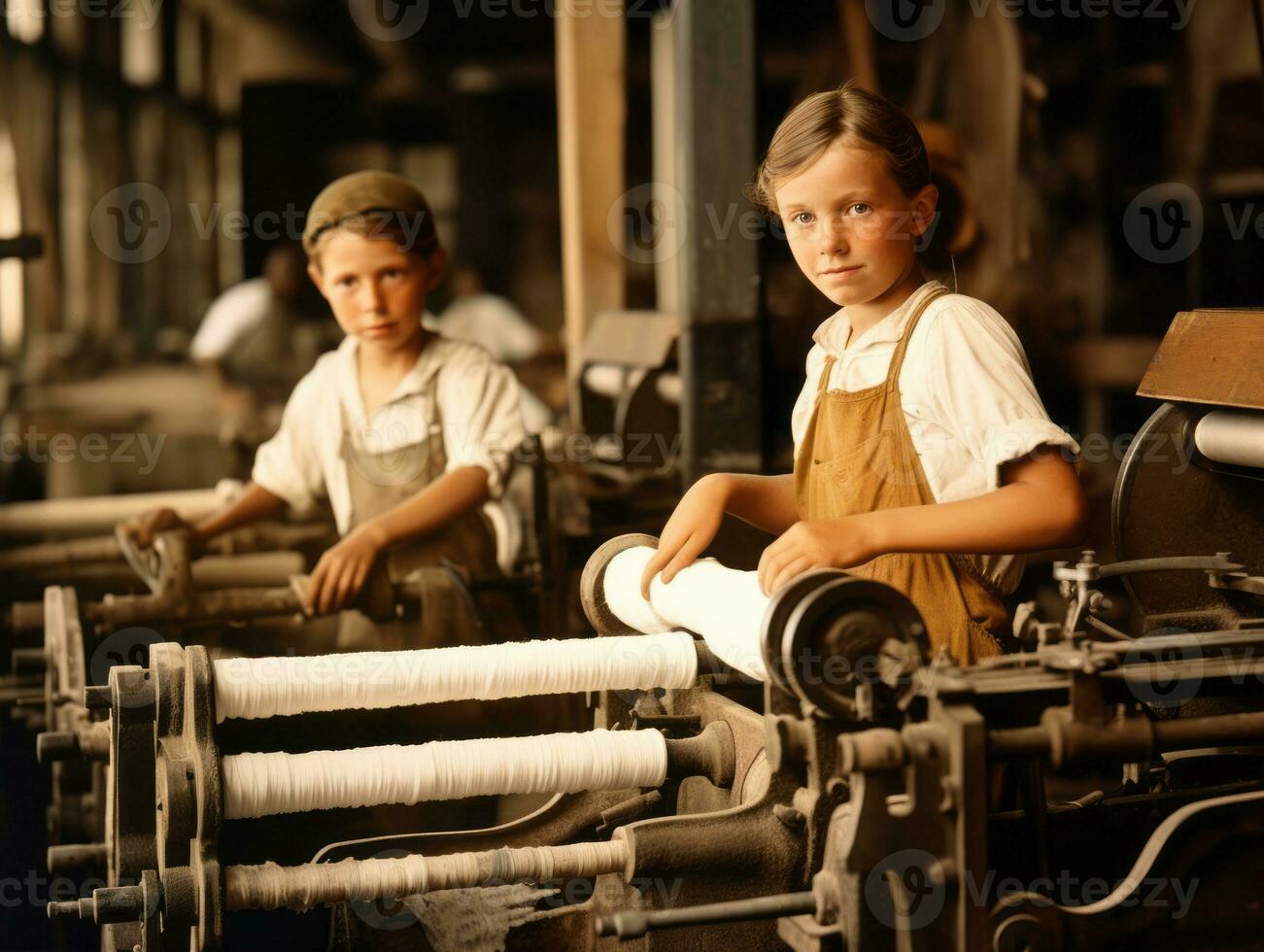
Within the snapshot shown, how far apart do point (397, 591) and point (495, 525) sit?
0.27 metres

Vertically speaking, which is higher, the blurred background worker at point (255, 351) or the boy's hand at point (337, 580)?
the blurred background worker at point (255, 351)

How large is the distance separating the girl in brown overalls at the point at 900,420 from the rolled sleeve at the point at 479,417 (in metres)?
1.15

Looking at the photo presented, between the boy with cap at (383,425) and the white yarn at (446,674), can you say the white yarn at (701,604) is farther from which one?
the boy with cap at (383,425)

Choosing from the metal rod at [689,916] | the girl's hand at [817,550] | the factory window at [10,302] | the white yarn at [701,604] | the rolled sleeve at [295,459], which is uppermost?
the factory window at [10,302]

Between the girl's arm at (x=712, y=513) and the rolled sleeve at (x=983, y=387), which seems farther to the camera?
the girl's arm at (x=712, y=513)

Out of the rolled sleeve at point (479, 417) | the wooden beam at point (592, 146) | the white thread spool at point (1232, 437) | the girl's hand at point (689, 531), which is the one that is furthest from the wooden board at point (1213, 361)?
the wooden beam at point (592, 146)

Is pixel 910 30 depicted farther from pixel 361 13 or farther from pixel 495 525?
pixel 361 13

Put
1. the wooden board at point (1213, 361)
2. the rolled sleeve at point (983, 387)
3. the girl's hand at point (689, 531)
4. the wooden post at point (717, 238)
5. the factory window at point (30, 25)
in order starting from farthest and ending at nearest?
the factory window at point (30, 25)
the wooden post at point (717, 238)
the wooden board at point (1213, 361)
the girl's hand at point (689, 531)
the rolled sleeve at point (983, 387)

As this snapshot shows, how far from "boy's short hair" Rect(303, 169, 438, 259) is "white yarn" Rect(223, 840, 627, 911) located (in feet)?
4.86

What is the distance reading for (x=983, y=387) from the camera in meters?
1.60

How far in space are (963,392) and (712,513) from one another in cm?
33

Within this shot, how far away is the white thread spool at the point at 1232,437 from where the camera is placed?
1.91 m

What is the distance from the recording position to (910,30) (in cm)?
542

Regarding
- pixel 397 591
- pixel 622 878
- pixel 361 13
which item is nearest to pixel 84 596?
pixel 397 591
